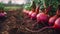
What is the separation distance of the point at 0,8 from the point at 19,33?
785 mm

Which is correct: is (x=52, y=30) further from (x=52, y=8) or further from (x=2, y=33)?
(x=2, y=33)

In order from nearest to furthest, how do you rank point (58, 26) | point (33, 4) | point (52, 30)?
point (58, 26) → point (52, 30) → point (33, 4)

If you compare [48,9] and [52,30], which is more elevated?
[48,9]

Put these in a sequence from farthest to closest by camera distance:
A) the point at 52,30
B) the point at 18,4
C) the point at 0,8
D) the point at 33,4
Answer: the point at 18,4, the point at 0,8, the point at 33,4, the point at 52,30

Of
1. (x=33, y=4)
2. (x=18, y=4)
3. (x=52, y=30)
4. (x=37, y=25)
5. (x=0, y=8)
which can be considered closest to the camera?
(x=52, y=30)

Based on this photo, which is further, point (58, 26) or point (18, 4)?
point (18, 4)

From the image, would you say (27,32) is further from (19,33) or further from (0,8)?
(0,8)

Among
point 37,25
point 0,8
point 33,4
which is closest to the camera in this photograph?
point 37,25

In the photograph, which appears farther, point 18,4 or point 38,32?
point 18,4

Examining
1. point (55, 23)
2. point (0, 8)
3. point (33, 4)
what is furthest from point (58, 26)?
point (0, 8)

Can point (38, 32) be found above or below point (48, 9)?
below

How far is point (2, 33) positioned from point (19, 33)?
137mm

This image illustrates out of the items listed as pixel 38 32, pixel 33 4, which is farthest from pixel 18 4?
pixel 38 32

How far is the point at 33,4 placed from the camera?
59.6 inches
